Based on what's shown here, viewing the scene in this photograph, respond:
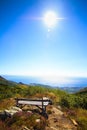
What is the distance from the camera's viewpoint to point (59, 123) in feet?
35.3

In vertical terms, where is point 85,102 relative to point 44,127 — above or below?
above

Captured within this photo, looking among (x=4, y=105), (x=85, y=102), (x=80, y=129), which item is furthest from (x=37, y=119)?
(x=85, y=102)

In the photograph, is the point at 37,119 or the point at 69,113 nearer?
the point at 37,119

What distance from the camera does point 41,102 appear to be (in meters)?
13.3

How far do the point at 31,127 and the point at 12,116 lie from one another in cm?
185

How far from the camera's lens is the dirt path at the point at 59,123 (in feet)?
32.8

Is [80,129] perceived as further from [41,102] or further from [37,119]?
[41,102]

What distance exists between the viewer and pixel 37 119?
10344 mm

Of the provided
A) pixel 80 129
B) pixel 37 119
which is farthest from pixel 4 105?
pixel 80 129

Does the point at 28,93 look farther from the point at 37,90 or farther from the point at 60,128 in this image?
the point at 60,128

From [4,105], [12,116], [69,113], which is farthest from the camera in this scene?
[4,105]

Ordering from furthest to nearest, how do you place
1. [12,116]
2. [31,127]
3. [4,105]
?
[4,105] → [12,116] → [31,127]

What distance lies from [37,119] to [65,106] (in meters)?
5.81

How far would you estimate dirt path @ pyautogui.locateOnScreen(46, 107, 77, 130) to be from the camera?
10.00 meters
